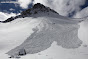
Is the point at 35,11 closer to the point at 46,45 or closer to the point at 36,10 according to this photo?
the point at 36,10

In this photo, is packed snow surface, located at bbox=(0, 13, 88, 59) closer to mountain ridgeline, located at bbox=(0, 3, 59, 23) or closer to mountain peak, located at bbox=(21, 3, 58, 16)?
mountain ridgeline, located at bbox=(0, 3, 59, 23)

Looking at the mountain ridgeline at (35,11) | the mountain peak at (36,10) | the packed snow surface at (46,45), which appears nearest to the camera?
the packed snow surface at (46,45)

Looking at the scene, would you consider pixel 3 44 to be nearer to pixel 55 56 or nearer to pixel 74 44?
pixel 55 56

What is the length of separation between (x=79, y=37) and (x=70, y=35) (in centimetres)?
306

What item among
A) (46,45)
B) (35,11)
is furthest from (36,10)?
(46,45)

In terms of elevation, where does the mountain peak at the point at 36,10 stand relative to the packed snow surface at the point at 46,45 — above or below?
above

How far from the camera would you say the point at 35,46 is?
112 feet

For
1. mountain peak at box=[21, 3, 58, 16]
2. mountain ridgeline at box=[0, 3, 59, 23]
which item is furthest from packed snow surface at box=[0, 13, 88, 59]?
mountain peak at box=[21, 3, 58, 16]

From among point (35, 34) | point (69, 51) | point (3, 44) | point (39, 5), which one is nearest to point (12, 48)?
point (3, 44)

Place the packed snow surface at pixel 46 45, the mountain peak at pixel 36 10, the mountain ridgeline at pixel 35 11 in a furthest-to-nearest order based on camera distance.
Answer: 1. the mountain peak at pixel 36 10
2. the mountain ridgeline at pixel 35 11
3. the packed snow surface at pixel 46 45

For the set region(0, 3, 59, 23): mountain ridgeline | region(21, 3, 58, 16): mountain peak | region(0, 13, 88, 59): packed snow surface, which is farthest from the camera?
region(21, 3, 58, 16): mountain peak

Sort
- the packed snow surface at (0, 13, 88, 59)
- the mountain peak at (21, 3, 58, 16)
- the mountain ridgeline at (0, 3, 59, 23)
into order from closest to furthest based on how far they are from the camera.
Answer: the packed snow surface at (0, 13, 88, 59)
the mountain ridgeline at (0, 3, 59, 23)
the mountain peak at (21, 3, 58, 16)

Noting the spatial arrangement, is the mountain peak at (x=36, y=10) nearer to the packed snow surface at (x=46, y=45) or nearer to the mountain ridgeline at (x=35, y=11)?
the mountain ridgeline at (x=35, y=11)

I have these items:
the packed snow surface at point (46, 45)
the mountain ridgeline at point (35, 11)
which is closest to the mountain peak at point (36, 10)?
the mountain ridgeline at point (35, 11)
